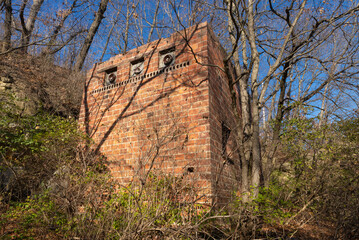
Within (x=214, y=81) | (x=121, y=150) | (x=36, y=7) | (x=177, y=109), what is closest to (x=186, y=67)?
(x=214, y=81)

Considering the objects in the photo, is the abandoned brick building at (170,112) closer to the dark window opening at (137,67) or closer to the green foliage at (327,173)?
the dark window opening at (137,67)

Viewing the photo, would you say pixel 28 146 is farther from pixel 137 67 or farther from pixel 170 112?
pixel 170 112

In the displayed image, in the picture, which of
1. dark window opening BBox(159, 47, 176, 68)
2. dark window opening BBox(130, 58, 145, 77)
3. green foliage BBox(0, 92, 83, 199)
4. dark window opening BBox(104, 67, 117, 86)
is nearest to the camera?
green foliage BBox(0, 92, 83, 199)

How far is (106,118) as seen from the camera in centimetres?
562

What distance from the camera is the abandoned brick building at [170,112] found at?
4.02 metres

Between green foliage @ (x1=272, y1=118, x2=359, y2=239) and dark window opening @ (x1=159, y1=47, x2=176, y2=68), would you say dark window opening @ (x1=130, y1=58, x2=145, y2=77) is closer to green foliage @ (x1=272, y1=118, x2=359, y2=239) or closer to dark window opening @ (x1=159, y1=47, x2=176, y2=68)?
dark window opening @ (x1=159, y1=47, x2=176, y2=68)

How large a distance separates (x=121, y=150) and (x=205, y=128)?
219 cm

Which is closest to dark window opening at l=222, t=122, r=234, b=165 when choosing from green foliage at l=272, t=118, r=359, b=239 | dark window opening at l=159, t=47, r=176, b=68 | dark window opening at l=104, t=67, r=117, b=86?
green foliage at l=272, t=118, r=359, b=239

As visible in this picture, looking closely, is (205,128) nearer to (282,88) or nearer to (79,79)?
(282,88)

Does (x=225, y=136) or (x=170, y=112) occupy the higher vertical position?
(x=170, y=112)

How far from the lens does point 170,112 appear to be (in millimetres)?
4551

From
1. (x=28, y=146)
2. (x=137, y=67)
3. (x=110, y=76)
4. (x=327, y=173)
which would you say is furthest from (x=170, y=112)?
(x=28, y=146)

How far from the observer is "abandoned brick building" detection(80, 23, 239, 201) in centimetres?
402

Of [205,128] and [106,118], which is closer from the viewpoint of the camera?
[205,128]
